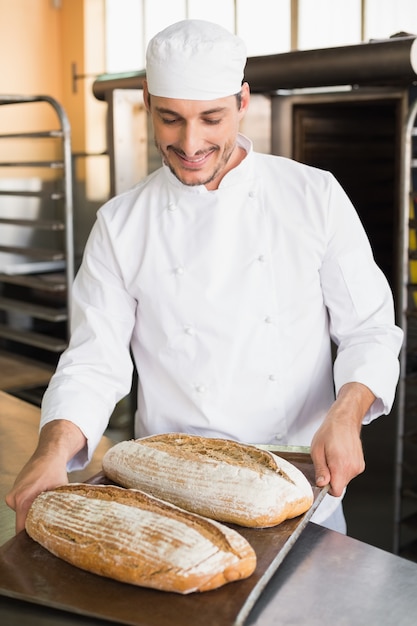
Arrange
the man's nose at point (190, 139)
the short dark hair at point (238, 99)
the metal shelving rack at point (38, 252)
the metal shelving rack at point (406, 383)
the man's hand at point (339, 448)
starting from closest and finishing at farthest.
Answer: the man's hand at point (339, 448) → the man's nose at point (190, 139) → the short dark hair at point (238, 99) → the metal shelving rack at point (406, 383) → the metal shelving rack at point (38, 252)

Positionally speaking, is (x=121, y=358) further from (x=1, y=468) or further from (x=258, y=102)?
(x=258, y=102)

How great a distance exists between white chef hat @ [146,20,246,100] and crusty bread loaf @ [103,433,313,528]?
678mm

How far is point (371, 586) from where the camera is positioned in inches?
46.9

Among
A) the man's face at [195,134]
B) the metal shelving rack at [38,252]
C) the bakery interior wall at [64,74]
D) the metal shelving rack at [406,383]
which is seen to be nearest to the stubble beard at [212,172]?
the man's face at [195,134]

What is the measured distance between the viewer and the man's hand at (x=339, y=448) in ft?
4.66

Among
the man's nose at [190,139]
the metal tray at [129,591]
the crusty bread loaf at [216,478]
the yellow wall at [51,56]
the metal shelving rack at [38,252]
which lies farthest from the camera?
the yellow wall at [51,56]

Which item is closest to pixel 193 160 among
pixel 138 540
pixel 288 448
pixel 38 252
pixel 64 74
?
pixel 288 448

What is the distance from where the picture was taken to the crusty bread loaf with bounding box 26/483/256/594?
1.07 metres

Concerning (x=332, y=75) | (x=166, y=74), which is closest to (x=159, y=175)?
(x=166, y=74)

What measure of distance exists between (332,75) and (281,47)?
339 cm

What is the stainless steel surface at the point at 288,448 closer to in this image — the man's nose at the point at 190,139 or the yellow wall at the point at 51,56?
the man's nose at the point at 190,139

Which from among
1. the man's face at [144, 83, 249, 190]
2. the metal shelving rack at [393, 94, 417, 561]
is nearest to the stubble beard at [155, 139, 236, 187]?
the man's face at [144, 83, 249, 190]

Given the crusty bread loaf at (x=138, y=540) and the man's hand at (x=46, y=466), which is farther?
the man's hand at (x=46, y=466)

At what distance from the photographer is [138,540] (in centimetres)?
113
